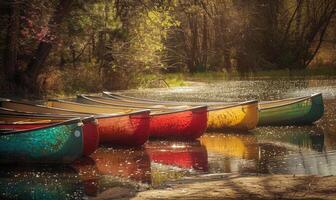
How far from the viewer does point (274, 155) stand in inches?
423

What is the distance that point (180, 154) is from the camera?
11.1 meters

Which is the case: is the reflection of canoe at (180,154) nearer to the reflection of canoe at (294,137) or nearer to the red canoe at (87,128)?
the red canoe at (87,128)

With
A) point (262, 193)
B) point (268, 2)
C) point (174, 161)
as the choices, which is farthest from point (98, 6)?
point (268, 2)

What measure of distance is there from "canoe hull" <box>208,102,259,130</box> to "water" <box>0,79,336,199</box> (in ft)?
0.66

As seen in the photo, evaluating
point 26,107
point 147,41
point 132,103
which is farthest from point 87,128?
point 147,41

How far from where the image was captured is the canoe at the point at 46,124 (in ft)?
32.4

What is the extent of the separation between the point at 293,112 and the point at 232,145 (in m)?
3.29

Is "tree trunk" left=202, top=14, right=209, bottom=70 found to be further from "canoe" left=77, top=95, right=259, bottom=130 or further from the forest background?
"canoe" left=77, top=95, right=259, bottom=130

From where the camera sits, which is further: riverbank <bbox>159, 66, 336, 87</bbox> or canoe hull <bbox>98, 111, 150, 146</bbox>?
riverbank <bbox>159, 66, 336, 87</bbox>

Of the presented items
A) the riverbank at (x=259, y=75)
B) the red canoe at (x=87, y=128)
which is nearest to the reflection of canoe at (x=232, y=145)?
the red canoe at (x=87, y=128)

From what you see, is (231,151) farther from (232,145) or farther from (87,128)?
(87,128)

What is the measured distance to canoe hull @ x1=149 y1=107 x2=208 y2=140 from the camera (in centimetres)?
1262

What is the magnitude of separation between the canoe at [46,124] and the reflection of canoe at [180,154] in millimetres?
1192

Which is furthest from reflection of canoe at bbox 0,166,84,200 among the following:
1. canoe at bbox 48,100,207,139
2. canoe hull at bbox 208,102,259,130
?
canoe hull at bbox 208,102,259,130
